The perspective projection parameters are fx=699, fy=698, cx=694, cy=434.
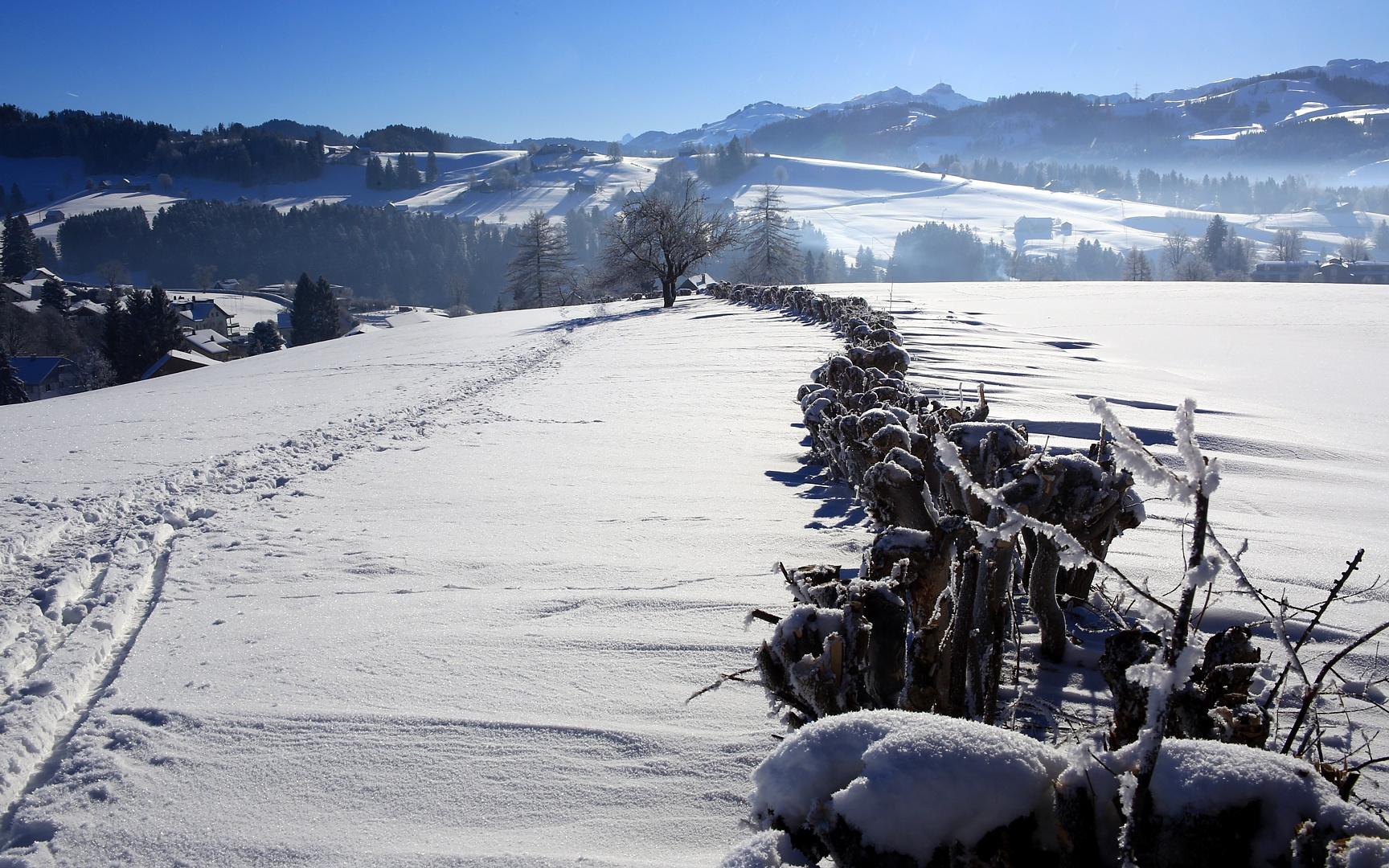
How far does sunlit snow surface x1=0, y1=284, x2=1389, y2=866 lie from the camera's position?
166 cm

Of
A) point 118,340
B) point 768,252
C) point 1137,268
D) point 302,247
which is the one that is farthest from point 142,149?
point 1137,268

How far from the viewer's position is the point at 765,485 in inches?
161

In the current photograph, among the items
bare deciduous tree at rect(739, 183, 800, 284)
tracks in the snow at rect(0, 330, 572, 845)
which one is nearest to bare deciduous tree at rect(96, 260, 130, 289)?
bare deciduous tree at rect(739, 183, 800, 284)

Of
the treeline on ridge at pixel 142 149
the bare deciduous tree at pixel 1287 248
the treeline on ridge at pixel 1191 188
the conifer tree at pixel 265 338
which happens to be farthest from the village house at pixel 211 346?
the treeline on ridge at pixel 1191 188

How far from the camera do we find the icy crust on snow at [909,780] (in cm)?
84

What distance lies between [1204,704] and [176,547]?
423 cm

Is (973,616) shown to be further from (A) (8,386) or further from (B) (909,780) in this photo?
(A) (8,386)

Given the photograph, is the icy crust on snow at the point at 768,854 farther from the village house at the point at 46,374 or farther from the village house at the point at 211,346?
the village house at the point at 46,374

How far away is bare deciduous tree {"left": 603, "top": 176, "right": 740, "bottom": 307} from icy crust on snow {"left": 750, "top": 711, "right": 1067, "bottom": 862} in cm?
2453

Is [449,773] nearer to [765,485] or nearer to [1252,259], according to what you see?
[765,485]

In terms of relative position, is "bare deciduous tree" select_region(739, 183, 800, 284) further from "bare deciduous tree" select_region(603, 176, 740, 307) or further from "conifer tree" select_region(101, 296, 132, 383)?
"conifer tree" select_region(101, 296, 132, 383)

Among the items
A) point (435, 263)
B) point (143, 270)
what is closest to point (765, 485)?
point (435, 263)

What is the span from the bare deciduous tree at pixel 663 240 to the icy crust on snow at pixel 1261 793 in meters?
24.7

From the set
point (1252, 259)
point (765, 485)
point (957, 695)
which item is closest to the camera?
point (957, 695)
